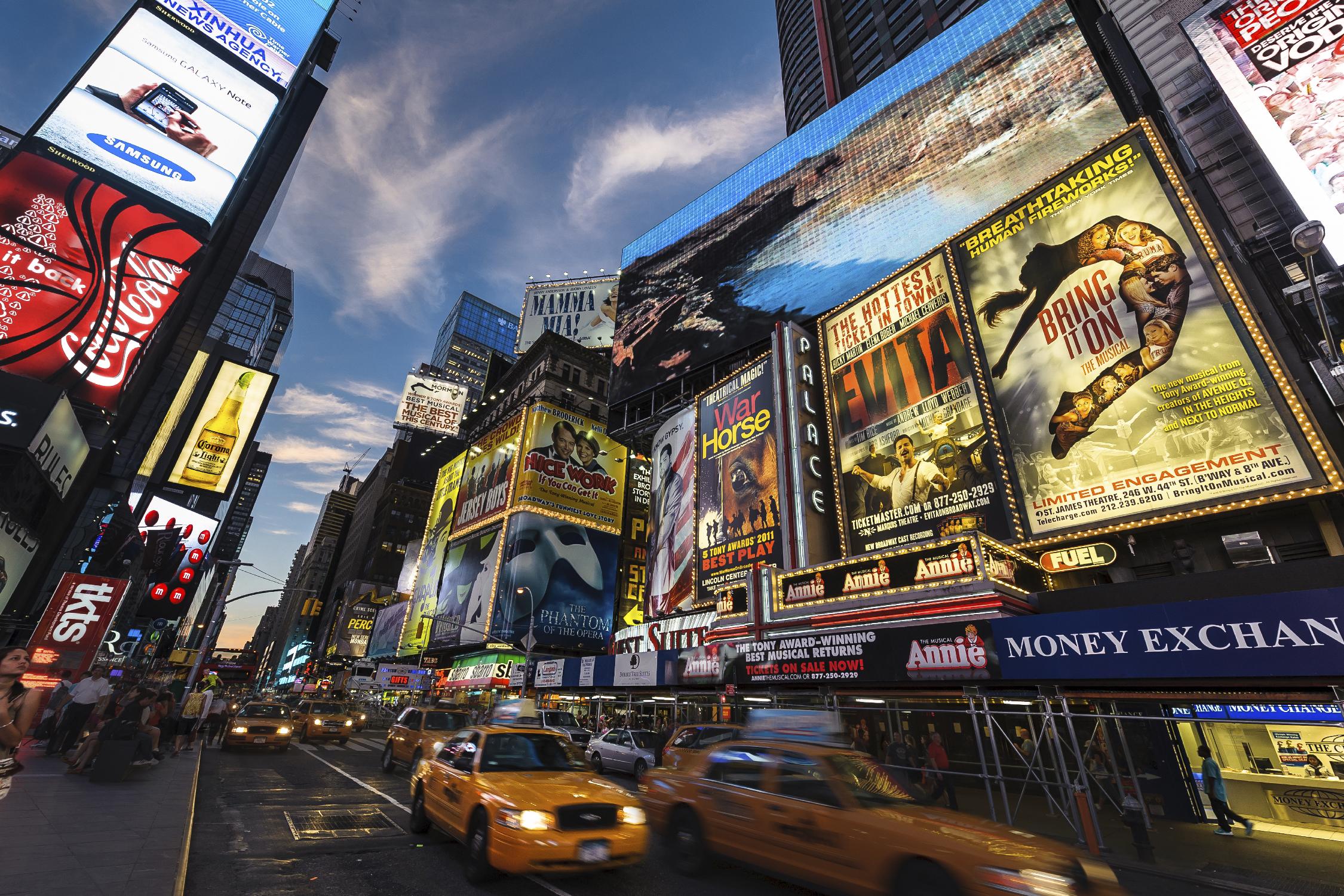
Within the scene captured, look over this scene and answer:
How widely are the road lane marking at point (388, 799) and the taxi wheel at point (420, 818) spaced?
1.83 m

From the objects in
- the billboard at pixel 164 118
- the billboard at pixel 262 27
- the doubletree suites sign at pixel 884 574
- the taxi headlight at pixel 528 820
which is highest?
the billboard at pixel 262 27

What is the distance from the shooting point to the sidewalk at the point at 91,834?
5.00 meters

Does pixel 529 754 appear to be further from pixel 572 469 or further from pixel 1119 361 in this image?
pixel 572 469

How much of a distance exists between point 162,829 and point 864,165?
46271 mm

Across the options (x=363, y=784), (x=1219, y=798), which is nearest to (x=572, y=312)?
(x=363, y=784)

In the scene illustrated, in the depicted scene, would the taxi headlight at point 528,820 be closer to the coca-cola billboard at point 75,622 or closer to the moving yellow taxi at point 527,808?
the moving yellow taxi at point 527,808

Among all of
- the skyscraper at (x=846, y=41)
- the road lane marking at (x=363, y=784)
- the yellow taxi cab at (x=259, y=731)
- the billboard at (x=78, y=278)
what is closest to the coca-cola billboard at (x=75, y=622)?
the yellow taxi cab at (x=259, y=731)

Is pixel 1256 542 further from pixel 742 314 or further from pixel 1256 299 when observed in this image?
pixel 742 314

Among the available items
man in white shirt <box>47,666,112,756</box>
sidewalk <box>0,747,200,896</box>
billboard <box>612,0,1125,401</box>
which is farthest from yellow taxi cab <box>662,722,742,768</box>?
billboard <box>612,0,1125,401</box>

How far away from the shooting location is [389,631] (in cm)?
6281

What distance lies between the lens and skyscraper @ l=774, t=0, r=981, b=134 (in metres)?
51.7

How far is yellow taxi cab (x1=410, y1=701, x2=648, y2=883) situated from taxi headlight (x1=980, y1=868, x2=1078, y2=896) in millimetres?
3559

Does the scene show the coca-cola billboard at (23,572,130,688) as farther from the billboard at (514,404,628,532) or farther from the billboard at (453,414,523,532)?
the billboard at (453,414,523,532)

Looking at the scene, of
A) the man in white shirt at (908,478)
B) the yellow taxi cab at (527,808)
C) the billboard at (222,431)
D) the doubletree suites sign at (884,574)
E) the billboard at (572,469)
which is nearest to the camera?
the yellow taxi cab at (527,808)
